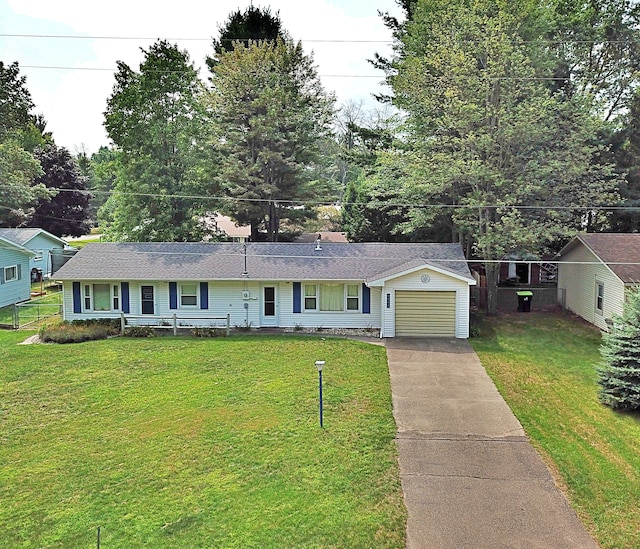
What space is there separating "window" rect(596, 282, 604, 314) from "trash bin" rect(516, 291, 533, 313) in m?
3.22

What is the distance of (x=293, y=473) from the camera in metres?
8.53

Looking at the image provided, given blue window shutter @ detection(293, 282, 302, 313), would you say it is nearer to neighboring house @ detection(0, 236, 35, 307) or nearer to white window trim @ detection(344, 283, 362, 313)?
white window trim @ detection(344, 283, 362, 313)

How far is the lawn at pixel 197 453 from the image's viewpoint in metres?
7.06

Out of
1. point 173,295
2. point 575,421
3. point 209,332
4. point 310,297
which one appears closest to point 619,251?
point 575,421

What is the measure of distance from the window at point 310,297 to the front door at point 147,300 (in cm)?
582

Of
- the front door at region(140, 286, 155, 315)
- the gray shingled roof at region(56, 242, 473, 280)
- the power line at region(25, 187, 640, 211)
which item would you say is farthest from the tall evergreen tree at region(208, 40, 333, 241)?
the front door at region(140, 286, 155, 315)

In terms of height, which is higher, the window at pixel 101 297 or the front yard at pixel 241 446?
the window at pixel 101 297

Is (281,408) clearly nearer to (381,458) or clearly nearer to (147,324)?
(381,458)

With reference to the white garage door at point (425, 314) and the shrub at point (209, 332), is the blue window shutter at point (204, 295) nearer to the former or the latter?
the shrub at point (209, 332)

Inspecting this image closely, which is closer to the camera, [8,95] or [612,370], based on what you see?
[612,370]

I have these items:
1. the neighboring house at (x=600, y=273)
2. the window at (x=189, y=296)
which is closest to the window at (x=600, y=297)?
the neighboring house at (x=600, y=273)

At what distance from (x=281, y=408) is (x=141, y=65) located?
77.5 ft

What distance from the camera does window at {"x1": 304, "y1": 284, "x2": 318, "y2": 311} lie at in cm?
1948

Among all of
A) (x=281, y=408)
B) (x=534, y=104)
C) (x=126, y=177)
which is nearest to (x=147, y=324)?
(x=281, y=408)
